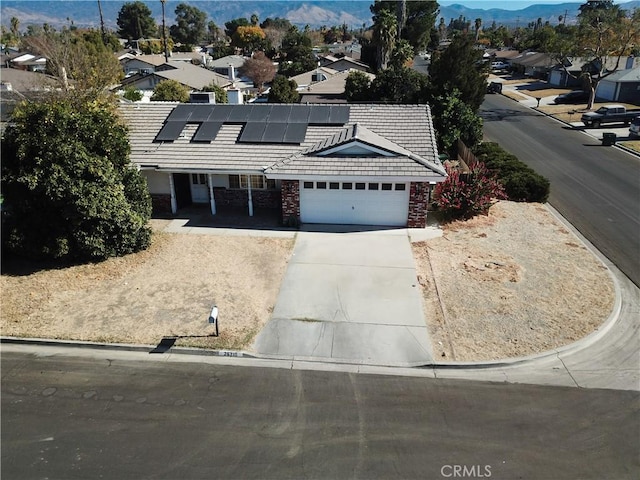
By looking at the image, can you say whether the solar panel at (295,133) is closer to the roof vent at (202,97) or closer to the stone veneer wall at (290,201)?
the stone veneer wall at (290,201)

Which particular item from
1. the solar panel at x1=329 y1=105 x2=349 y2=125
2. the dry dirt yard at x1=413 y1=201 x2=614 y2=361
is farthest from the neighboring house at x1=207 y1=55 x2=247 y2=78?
Answer: the dry dirt yard at x1=413 y1=201 x2=614 y2=361

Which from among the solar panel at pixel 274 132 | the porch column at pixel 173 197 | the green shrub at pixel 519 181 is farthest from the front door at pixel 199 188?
the green shrub at pixel 519 181

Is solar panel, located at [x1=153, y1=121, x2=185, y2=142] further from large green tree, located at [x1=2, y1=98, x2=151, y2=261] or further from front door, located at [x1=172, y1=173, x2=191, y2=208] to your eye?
large green tree, located at [x1=2, y1=98, x2=151, y2=261]

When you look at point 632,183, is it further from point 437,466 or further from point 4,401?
point 4,401

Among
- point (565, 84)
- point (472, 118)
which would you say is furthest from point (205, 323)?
point (565, 84)

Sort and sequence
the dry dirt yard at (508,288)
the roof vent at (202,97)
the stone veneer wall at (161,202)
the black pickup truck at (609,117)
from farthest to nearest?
the black pickup truck at (609,117), the roof vent at (202,97), the stone veneer wall at (161,202), the dry dirt yard at (508,288)

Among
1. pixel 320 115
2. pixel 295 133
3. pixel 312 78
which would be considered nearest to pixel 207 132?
pixel 295 133

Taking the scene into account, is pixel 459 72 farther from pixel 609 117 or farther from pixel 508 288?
pixel 508 288
